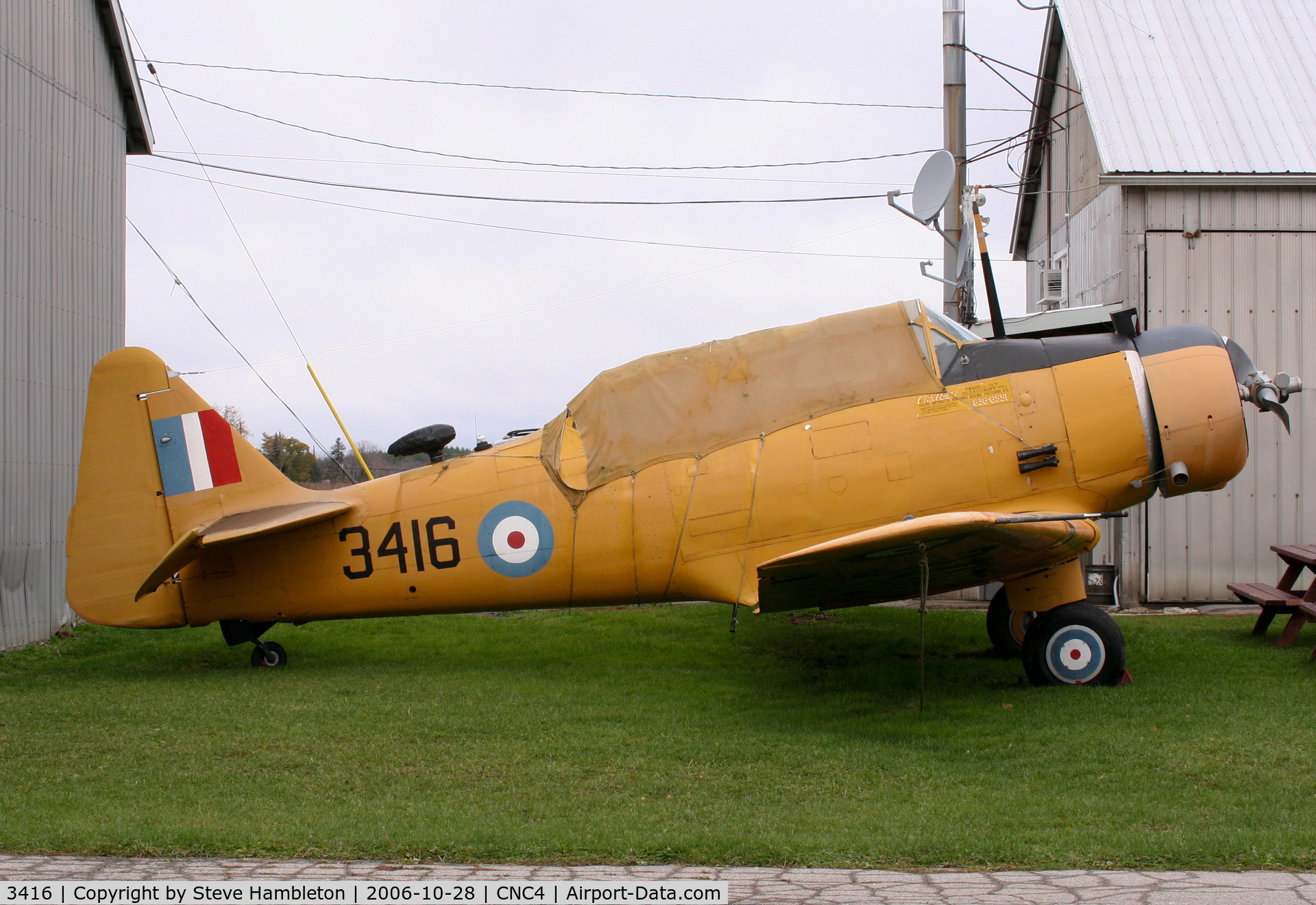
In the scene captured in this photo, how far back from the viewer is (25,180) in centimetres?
1028

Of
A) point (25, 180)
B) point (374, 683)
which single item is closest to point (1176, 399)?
point (374, 683)

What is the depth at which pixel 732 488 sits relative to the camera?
7.69 meters

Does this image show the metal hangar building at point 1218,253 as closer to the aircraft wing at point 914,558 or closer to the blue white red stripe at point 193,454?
the aircraft wing at point 914,558

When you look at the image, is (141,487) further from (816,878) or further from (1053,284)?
(1053,284)

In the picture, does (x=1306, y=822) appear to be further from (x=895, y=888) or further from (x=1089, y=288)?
(x=1089, y=288)

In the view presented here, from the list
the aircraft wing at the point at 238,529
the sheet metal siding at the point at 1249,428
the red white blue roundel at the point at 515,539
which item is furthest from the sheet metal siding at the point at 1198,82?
the aircraft wing at the point at 238,529

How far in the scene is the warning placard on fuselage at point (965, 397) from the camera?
24.5 ft

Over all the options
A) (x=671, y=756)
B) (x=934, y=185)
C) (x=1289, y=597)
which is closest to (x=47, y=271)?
(x=671, y=756)

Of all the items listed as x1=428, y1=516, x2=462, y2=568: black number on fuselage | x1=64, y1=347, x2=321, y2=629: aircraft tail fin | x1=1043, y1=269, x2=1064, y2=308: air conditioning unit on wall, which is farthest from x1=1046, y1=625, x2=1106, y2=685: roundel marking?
x1=1043, y1=269, x2=1064, y2=308: air conditioning unit on wall

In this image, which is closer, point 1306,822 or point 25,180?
point 1306,822

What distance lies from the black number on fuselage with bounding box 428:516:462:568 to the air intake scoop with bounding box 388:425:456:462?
0.74 metres

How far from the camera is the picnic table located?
8.36 metres

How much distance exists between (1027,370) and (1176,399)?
3.45 feet

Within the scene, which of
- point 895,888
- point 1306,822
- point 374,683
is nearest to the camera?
point 895,888
